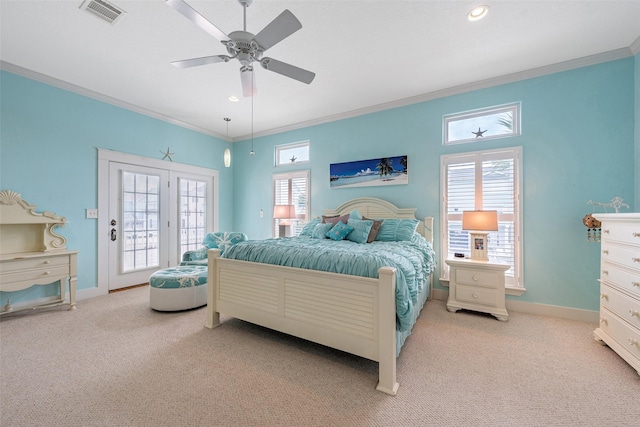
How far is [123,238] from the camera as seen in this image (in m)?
4.11

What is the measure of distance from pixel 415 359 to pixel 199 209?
471 cm

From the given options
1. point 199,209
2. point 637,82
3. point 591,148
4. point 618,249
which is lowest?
point 618,249

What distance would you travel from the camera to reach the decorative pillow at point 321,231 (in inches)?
144

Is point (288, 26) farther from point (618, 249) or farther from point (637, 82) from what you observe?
point (637, 82)

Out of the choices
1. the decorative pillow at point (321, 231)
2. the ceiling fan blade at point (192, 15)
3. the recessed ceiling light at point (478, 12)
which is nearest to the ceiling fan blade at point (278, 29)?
the ceiling fan blade at point (192, 15)

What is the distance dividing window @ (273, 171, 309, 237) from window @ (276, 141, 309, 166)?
0.28m

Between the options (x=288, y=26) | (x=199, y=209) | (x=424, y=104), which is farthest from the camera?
(x=199, y=209)

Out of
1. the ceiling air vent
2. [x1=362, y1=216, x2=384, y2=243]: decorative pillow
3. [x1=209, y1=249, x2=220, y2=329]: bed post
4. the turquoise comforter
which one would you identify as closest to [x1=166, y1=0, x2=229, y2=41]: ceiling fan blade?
the ceiling air vent

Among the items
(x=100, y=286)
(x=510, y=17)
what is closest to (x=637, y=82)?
(x=510, y=17)

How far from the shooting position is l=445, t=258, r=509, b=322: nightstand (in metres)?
2.96

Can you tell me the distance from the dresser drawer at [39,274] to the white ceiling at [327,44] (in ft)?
7.86

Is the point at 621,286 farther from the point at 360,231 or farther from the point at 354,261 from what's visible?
the point at 360,231

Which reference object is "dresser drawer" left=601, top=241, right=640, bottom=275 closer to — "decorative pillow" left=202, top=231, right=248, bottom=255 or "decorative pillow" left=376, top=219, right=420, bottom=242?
"decorative pillow" left=376, top=219, right=420, bottom=242

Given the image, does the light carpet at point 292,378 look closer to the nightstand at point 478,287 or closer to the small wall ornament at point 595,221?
the nightstand at point 478,287
